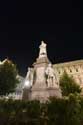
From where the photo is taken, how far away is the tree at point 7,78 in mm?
35375

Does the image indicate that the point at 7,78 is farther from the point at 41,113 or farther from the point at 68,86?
the point at 41,113

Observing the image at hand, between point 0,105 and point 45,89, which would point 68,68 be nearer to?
point 45,89

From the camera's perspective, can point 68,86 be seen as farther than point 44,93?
Yes

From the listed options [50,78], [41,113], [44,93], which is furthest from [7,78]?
[41,113]

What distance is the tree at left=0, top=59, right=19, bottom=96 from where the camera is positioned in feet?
116

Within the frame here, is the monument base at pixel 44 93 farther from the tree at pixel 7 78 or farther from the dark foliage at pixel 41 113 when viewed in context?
the tree at pixel 7 78

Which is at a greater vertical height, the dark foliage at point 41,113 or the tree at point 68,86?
the tree at point 68,86

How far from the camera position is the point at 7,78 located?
3619cm

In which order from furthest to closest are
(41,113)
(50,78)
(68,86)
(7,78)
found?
(7,78) → (68,86) → (50,78) → (41,113)

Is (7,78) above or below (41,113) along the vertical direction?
above

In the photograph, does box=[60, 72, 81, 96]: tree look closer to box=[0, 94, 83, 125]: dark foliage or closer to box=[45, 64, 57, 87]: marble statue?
box=[45, 64, 57, 87]: marble statue

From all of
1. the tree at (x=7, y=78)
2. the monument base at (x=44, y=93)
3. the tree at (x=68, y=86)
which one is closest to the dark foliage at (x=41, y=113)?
the monument base at (x=44, y=93)

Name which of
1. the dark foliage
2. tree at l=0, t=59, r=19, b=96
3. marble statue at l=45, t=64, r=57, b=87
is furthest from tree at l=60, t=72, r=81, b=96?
the dark foliage

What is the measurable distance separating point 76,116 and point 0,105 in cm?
539
